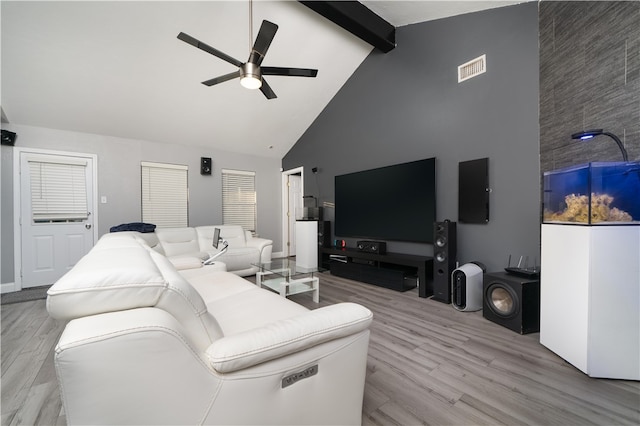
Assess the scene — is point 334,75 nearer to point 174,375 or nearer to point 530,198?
point 530,198

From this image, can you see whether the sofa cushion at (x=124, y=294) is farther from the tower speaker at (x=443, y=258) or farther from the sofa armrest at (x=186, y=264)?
the tower speaker at (x=443, y=258)

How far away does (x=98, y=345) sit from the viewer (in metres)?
0.63

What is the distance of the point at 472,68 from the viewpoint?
307cm

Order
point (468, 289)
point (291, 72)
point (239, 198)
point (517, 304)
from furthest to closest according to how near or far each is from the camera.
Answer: point (239, 198)
point (468, 289)
point (291, 72)
point (517, 304)

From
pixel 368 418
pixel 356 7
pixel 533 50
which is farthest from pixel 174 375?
pixel 356 7

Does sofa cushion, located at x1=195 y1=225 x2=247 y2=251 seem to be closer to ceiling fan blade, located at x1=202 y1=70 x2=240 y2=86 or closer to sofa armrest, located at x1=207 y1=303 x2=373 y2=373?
ceiling fan blade, located at x1=202 y1=70 x2=240 y2=86

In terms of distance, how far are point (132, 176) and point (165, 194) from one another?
0.60m

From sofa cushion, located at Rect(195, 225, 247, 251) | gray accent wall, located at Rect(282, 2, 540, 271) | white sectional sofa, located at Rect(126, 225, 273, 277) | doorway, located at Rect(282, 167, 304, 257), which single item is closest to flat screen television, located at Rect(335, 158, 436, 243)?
gray accent wall, located at Rect(282, 2, 540, 271)

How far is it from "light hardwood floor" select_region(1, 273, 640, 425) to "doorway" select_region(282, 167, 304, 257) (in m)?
4.18

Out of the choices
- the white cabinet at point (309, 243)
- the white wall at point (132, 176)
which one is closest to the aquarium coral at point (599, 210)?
the white cabinet at point (309, 243)

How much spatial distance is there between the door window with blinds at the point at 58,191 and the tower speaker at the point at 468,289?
18.5 ft

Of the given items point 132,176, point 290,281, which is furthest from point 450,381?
point 132,176

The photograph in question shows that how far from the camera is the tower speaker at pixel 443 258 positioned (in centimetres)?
298

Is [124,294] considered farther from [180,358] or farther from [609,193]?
[609,193]
